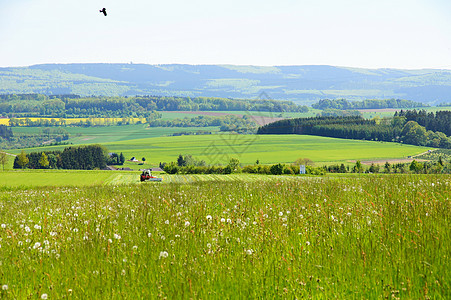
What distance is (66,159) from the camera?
15225cm

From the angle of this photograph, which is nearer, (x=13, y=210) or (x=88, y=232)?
(x=88, y=232)

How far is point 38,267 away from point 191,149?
612 feet

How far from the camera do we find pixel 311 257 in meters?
6.39

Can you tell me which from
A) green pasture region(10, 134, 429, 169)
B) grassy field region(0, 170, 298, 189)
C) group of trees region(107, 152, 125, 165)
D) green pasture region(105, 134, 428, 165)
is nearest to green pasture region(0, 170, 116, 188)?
grassy field region(0, 170, 298, 189)

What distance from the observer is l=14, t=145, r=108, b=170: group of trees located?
151000 millimetres

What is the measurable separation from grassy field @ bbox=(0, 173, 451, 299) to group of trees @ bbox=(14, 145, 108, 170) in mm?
151690

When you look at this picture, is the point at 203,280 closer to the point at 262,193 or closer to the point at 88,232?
the point at 88,232

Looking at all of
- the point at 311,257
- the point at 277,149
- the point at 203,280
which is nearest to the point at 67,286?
the point at 203,280

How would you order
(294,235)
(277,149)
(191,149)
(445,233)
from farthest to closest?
(191,149) < (277,149) < (294,235) < (445,233)

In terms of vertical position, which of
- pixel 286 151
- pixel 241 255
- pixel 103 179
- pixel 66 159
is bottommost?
pixel 66 159

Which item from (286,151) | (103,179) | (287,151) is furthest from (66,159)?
(103,179)

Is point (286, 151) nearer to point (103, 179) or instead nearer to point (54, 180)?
point (103, 179)

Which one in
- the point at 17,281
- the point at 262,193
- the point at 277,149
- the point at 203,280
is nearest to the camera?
the point at 203,280

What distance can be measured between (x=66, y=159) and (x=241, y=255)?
15814cm
